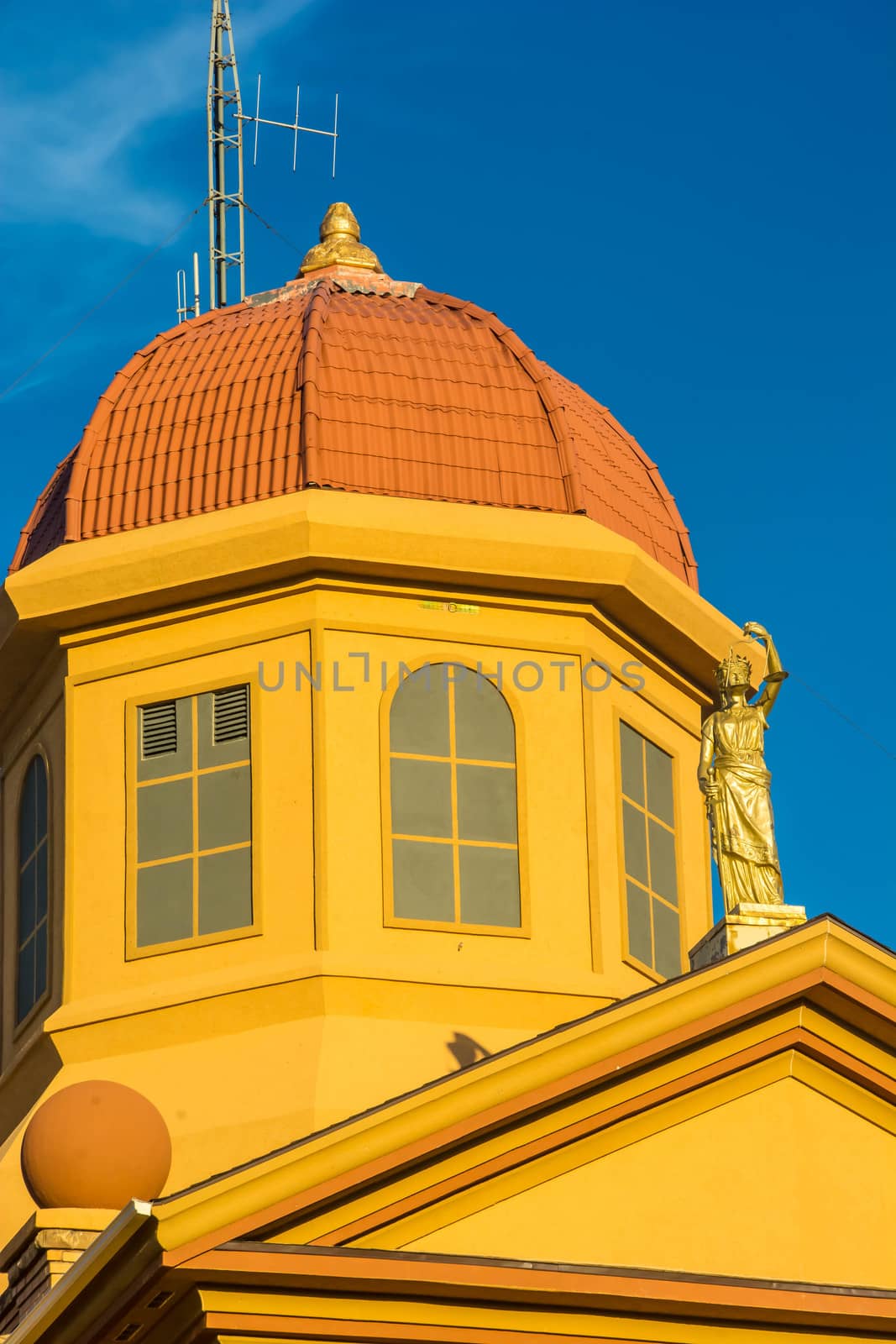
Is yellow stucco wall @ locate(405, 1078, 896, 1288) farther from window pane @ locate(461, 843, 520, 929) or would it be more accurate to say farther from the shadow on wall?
window pane @ locate(461, 843, 520, 929)

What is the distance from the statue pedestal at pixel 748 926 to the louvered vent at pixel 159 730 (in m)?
6.73

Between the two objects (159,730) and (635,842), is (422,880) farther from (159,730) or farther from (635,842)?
(159,730)

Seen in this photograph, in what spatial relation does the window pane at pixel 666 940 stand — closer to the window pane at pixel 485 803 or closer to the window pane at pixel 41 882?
Answer: the window pane at pixel 485 803

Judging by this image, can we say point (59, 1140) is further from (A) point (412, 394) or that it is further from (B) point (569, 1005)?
(A) point (412, 394)

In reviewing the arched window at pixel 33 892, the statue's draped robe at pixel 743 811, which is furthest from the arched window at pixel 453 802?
the statue's draped robe at pixel 743 811

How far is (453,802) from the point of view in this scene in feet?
86.1

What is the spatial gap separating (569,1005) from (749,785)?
3888mm

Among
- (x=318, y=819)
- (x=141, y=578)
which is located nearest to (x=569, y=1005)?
(x=318, y=819)

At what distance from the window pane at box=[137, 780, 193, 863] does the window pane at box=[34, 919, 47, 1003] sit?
137 centimetres

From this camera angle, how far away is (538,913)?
25984mm

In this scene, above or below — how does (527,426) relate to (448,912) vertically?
above

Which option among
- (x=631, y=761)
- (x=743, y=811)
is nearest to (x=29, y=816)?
(x=631, y=761)

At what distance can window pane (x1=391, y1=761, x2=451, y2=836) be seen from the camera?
85.5 feet

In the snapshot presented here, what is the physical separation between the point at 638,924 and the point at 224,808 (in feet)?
12.1
